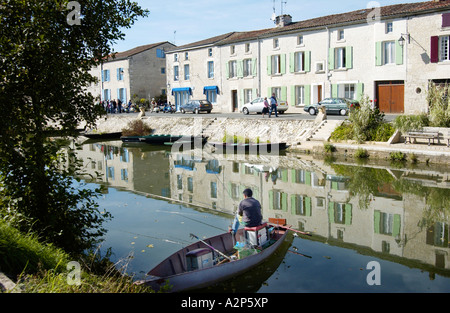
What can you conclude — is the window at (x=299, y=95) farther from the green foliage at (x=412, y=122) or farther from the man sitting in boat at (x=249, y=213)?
the man sitting in boat at (x=249, y=213)

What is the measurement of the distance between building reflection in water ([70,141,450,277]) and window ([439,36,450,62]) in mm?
10784

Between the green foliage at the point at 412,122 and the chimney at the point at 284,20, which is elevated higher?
the chimney at the point at 284,20

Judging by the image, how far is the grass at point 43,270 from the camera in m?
5.55

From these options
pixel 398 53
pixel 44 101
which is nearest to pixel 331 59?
pixel 398 53

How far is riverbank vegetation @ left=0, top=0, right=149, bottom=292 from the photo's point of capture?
7.85 m

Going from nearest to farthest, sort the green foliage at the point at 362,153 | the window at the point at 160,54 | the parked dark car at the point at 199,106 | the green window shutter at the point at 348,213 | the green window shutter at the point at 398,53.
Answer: the green window shutter at the point at 348,213
the green foliage at the point at 362,153
the green window shutter at the point at 398,53
the parked dark car at the point at 199,106
the window at the point at 160,54

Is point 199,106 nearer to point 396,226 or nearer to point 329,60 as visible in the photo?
point 329,60

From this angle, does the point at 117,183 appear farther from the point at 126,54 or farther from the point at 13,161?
the point at 126,54

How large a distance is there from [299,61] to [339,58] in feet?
11.6

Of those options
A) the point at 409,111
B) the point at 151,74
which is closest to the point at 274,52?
the point at 409,111

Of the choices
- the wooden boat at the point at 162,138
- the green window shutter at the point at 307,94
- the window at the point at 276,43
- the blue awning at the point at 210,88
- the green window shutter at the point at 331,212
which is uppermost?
the window at the point at 276,43

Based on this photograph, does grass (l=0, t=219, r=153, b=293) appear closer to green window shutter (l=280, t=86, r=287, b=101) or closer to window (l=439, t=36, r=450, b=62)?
window (l=439, t=36, r=450, b=62)

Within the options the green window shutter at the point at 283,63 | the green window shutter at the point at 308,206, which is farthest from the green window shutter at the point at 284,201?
the green window shutter at the point at 283,63

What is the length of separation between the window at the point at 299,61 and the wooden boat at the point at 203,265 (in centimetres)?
2586
